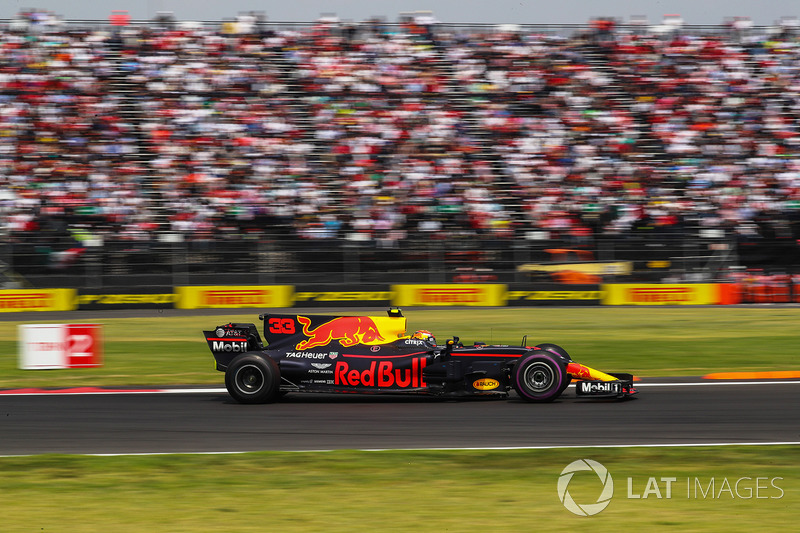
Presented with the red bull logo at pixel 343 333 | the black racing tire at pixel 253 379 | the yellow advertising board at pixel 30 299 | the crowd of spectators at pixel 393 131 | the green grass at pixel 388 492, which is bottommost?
the green grass at pixel 388 492

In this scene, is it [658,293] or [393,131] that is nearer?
[658,293]

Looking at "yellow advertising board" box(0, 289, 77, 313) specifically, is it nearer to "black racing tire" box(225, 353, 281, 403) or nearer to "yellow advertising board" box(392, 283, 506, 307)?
"yellow advertising board" box(392, 283, 506, 307)

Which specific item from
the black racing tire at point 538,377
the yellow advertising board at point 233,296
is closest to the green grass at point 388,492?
the black racing tire at point 538,377

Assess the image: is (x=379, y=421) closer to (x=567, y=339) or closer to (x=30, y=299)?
(x=567, y=339)

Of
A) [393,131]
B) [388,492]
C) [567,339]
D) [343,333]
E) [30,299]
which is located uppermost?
[393,131]

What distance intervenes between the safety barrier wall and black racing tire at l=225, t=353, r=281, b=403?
10.5 metres

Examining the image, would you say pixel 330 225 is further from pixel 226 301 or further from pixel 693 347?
pixel 693 347

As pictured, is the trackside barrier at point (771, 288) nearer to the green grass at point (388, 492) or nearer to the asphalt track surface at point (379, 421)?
the asphalt track surface at point (379, 421)

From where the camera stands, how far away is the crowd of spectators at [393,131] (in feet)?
69.5

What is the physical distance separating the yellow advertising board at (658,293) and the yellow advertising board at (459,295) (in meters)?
2.41

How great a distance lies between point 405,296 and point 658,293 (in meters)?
5.62

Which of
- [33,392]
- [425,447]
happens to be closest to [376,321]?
[425,447]

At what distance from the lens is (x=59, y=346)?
1294 centimetres

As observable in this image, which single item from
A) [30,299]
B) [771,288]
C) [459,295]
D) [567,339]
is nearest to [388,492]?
[567,339]
